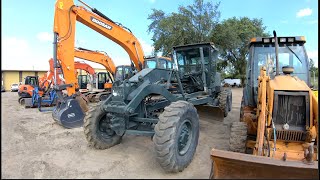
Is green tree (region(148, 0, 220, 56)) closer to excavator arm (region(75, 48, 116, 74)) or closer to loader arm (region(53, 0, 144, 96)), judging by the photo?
excavator arm (region(75, 48, 116, 74))

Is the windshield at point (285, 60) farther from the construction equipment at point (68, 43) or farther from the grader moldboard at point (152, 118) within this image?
the construction equipment at point (68, 43)

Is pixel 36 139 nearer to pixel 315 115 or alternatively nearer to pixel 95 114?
pixel 95 114

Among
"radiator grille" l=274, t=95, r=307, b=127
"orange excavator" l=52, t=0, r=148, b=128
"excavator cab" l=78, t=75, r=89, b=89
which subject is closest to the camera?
"radiator grille" l=274, t=95, r=307, b=127

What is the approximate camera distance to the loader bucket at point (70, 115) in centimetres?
727

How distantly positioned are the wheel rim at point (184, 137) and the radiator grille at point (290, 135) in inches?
52.2

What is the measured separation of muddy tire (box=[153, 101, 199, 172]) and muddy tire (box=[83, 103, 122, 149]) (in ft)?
5.16

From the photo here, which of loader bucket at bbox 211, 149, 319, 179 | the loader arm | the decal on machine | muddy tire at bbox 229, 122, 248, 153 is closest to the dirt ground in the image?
loader bucket at bbox 211, 149, 319, 179

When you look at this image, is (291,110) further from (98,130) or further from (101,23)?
(101,23)

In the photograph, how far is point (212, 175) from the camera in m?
3.50

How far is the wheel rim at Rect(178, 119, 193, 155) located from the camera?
167 inches

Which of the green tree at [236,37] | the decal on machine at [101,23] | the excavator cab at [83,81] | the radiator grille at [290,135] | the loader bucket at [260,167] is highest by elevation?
the green tree at [236,37]

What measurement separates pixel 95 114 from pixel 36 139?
215 cm

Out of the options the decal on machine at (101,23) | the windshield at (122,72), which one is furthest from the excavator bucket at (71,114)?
the windshield at (122,72)

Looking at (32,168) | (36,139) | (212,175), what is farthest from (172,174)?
(36,139)
